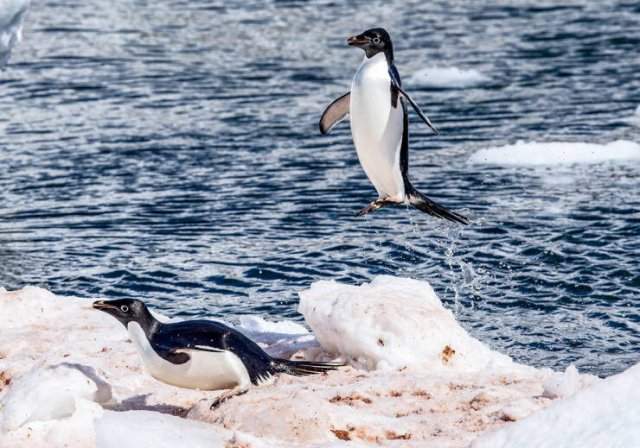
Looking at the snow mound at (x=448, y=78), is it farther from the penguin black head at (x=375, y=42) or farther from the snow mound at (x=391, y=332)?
the snow mound at (x=391, y=332)

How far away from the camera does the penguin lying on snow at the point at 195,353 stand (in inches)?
295

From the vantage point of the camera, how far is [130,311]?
770 cm

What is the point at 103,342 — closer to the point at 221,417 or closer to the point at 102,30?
the point at 221,417

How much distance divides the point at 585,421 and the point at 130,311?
2649 millimetres

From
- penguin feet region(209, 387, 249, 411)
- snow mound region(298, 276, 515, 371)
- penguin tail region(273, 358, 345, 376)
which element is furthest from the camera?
snow mound region(298, 276, 515, 371)

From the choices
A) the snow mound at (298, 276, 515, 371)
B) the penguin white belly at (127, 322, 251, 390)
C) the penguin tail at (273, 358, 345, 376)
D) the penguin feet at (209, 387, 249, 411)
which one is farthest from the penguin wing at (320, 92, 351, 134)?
the penguin feet at (209, 387, 249, 411)

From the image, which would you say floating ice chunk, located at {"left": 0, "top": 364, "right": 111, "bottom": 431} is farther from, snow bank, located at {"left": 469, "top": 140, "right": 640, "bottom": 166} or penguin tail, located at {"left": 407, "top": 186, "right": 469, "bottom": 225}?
snow bank, located at {"left": 469, "top": 140, "right": 640, "bottom": 166}

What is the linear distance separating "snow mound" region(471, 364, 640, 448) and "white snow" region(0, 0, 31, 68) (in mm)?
7998

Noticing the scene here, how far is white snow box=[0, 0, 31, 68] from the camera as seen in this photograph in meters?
13.0

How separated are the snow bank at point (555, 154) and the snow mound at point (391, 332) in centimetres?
681

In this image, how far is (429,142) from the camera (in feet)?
55.3

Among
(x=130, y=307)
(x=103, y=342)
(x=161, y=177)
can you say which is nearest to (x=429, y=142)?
(x=161, y=177)

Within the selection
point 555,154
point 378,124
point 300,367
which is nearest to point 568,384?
point 300,367

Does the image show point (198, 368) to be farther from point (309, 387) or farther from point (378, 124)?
point (378, 124)
